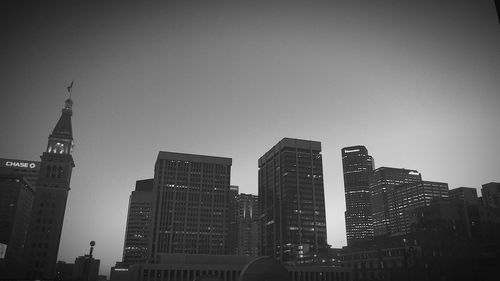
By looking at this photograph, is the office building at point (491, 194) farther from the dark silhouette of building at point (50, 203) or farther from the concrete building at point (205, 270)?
the dark silhouette of building at point (50, 203)

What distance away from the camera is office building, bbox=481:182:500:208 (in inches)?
5418

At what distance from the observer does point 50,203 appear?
131m

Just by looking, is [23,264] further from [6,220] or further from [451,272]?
[451,272]

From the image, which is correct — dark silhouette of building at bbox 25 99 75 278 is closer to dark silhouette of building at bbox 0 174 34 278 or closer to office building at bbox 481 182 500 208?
dark silhouette of building at bbox 0 174 34 278

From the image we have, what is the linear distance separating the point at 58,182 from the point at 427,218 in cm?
13044

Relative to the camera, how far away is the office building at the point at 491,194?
138 meters

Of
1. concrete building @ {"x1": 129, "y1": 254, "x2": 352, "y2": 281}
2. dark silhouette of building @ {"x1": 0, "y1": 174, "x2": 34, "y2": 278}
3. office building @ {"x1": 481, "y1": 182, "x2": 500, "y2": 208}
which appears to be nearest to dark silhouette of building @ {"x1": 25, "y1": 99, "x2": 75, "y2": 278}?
concrete building @ {"x1": 129, "y1": 254, "x2": 352, "y2": 281}

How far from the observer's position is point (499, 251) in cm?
9019

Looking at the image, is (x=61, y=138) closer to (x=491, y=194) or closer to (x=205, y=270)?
(x=205, y=270)

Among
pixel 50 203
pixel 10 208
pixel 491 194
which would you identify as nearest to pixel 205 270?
pixel 50 203

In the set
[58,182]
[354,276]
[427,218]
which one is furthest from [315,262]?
[58,182]

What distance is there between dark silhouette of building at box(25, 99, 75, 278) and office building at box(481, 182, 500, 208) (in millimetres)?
156674

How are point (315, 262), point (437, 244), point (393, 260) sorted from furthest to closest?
point (315, 262) < point (393, 260) < point (437, 244)

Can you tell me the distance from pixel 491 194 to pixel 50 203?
569 ft
